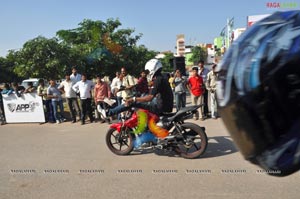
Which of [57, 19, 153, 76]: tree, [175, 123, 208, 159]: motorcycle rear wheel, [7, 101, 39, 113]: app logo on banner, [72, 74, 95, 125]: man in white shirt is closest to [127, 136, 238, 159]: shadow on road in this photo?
[175, 123, 208, 159]: motorcycle rear wheel

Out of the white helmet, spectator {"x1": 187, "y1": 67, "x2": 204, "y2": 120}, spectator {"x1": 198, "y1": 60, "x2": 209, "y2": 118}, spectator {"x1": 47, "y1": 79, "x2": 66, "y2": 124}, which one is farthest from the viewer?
spectator {"x1": 47, "y1": 79, "x2": 66, "y2": 124}

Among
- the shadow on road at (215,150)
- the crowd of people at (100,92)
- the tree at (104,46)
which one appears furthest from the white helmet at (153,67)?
the tree at (104,46)

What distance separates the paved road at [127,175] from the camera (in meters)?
3.58

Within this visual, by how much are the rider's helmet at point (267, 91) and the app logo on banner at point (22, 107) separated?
9.19 metres

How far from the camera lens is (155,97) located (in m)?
4.84

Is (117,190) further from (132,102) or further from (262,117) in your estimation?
(262,117)

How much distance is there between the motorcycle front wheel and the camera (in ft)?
17.0

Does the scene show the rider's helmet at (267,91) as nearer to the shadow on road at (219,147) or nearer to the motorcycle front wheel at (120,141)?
the shadow on road at (219,147)

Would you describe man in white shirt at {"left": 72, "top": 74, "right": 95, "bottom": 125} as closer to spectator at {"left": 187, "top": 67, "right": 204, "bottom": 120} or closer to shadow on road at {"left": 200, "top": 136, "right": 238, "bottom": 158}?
spectator at {"left": 187, "top": 67, "right": 204, "bottom": 120}

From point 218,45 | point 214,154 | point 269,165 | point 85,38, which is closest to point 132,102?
point 214,154

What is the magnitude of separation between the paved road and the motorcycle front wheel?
13 centimetres

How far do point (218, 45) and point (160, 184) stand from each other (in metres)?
51.7

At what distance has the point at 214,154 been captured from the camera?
5.04 metres

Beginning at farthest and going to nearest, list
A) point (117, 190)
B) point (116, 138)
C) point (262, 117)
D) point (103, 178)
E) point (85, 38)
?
point (85, 38) < point (116, 138) < point (103, 178) < point (117, 190) < point (262, 117)
